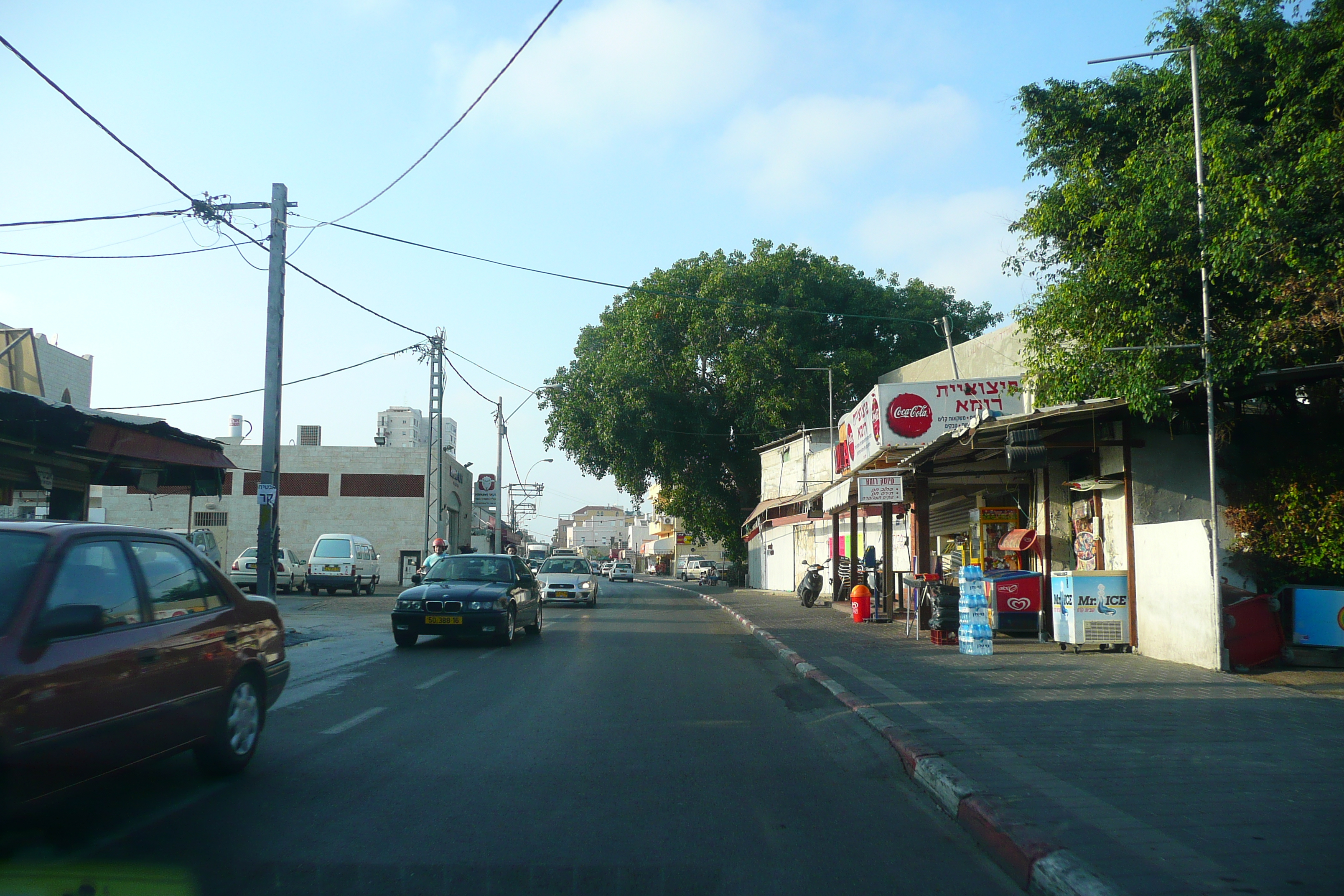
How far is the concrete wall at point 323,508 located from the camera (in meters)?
48.4

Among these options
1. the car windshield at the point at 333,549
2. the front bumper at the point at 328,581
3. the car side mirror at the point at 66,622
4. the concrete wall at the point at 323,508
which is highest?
the concrete wall at the point at 323,508

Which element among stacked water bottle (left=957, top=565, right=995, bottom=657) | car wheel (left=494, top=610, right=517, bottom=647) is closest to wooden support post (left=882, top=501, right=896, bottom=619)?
stacked water bottle (left=957, top=565, right=995, bottom=657)

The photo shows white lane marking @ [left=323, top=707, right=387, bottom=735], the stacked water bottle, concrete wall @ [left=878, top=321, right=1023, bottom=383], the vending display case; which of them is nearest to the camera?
white lane marking @ [left=323, top=707, right=387, bottom=735]

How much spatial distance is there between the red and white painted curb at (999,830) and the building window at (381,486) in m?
43.7

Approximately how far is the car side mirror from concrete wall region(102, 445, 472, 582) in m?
45.2

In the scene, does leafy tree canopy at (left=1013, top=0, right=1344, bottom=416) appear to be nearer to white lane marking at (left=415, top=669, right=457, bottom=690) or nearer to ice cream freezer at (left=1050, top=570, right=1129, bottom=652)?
ice cream freezer at (left=1050, top=570, right=1129, bottom=652)

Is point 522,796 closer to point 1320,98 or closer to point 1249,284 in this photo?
→ point 1249,284

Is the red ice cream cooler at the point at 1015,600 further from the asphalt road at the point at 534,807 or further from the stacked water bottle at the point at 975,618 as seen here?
the asphalt road at the point at 534,807

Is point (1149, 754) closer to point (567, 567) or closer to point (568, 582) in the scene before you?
point (568, 582)

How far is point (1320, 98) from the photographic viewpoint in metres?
11.5

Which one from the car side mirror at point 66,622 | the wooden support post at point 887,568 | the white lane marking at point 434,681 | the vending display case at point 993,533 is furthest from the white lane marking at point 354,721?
the vending display case at point 993,533

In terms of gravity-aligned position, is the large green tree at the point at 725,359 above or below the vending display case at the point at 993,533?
above

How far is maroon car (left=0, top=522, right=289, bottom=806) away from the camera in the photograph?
13.6 ft

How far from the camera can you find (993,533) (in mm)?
20234
